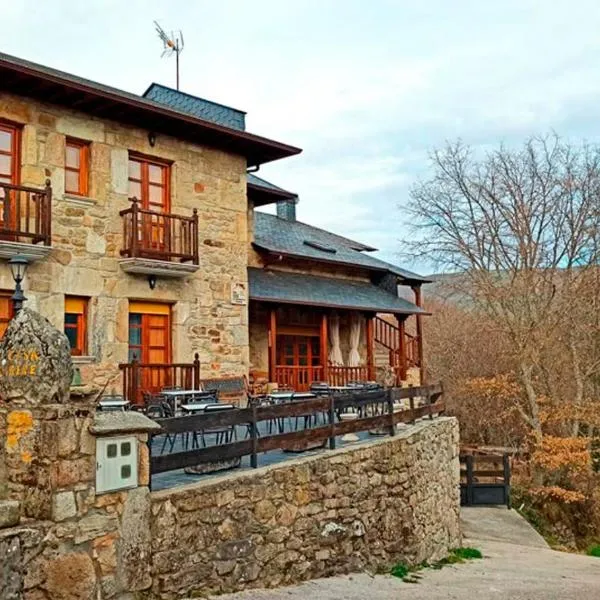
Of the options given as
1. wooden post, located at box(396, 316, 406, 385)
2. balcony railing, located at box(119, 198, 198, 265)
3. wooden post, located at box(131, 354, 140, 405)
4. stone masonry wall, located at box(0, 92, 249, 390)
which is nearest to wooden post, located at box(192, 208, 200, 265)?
balcony railing, located at box(119, 198, 198, 265)

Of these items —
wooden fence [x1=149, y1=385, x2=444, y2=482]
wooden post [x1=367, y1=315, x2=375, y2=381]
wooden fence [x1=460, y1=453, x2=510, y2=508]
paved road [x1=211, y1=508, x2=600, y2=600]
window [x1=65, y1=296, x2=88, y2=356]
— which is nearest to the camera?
wooden fence [x1=149, y1=385, x2=444, y2=482]

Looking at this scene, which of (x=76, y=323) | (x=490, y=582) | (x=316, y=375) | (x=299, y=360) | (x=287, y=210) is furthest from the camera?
(x=287, y=210)

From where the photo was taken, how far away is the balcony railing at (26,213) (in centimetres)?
1027

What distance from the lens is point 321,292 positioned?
1648 cm

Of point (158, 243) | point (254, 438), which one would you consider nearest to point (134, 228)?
point (158, 243)

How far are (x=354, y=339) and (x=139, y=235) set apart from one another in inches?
308

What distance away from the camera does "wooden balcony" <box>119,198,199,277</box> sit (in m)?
11.8

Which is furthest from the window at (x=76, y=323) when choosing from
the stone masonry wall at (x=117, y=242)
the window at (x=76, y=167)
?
the window at (x=76, y=167)

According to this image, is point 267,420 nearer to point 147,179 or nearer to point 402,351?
point 147,179

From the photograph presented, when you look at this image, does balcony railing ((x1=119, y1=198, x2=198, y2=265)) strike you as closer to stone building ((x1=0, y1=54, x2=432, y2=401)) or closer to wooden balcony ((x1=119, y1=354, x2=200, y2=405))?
stone building ((x1=0, y1=54, x2=432, y2=401))

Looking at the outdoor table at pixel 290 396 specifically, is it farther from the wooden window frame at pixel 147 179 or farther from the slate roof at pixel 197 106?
the slate roof at pixel 197 106

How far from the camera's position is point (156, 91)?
16797 millimetres

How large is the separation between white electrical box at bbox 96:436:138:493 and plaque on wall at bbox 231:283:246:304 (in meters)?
8.62

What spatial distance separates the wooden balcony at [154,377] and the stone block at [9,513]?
22.2ft
